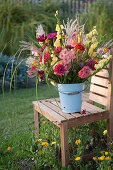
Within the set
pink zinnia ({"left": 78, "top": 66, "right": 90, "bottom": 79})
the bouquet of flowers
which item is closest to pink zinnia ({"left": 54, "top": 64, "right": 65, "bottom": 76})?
the bouquet of flowers

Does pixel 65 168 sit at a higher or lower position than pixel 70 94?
lower

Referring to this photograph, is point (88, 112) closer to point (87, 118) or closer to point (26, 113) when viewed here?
point (87, 118)

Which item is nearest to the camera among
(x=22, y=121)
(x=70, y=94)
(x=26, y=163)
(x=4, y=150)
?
(x=70, y=94)

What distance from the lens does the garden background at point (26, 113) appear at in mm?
1877

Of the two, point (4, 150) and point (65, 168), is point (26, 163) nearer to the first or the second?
point (4, 150)

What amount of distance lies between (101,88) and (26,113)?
154cm

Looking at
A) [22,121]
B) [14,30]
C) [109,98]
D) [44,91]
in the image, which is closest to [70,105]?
[109,98]

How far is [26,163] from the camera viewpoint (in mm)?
1975

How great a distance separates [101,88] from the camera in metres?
1.98

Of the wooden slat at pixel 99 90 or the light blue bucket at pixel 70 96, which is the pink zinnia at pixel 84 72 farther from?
the wooden slat at pixel 99 90

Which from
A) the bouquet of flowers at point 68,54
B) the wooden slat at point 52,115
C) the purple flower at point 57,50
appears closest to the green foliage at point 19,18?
the wooden slat at point 52,115

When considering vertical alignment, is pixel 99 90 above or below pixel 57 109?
above

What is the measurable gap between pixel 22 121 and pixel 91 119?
1.35m

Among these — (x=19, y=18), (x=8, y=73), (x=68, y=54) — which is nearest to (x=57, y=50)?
(x=68, y=54)
